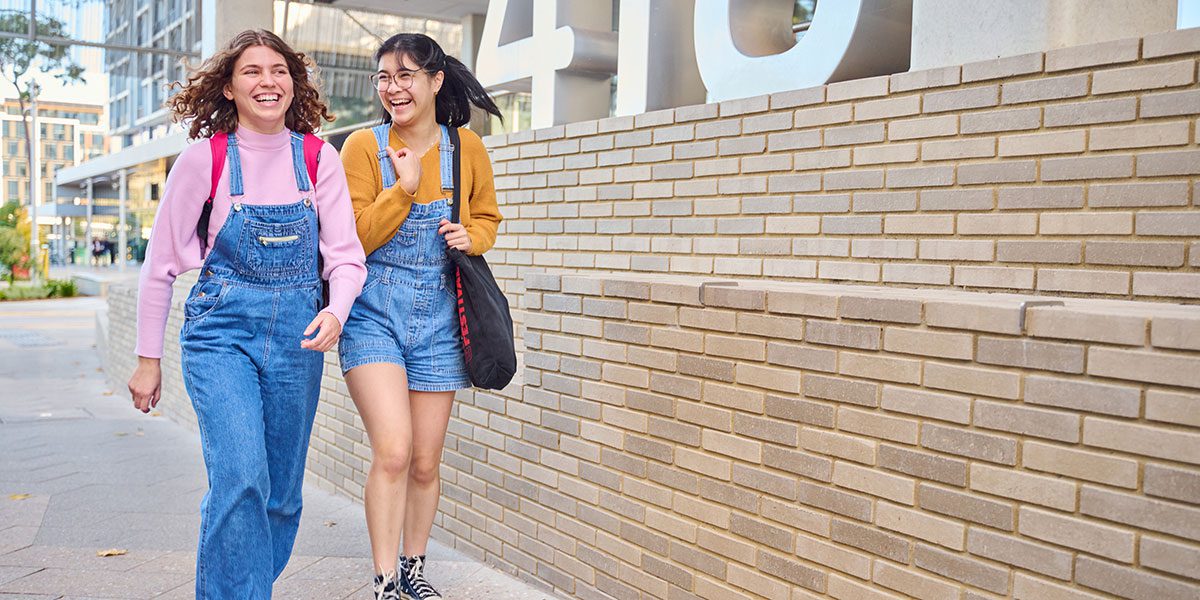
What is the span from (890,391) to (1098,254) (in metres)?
0.89

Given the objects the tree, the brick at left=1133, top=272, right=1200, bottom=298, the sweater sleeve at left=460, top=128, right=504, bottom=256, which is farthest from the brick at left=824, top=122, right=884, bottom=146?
the tree

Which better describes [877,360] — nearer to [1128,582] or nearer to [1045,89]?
[1128,582]

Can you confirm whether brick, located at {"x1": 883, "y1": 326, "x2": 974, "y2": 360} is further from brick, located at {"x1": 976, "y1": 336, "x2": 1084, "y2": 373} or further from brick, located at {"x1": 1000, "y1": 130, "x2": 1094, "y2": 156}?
brick, located at {"x1": 1000, "y1": 130, "x2": 1094, "y2": 156}

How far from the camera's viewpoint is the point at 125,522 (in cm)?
517

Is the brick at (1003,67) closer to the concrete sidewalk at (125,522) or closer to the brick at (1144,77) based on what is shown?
the brick at (1144,77)

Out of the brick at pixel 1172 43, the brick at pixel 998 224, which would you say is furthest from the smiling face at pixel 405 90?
the brick at pixel 1172 43

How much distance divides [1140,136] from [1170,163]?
0.13 metres

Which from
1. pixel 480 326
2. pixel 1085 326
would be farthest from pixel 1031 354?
pixel 480 326

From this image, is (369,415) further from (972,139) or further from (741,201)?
(972,139)

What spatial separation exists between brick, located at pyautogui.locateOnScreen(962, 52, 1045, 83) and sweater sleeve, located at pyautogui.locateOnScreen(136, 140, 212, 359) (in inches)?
92.3

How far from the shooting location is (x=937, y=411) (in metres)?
2.51

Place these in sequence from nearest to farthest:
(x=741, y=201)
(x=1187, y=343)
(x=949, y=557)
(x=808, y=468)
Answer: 1. (x=1187, y=343)
2. (x=949, y=557)
3. (x=808, y=468)
4. (x=741, y=201)

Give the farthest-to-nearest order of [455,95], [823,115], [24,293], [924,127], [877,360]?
[24,293] → [823,115] → [455,95] → [924,127] → [877,360]

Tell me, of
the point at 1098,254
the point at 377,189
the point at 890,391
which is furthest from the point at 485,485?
the point at 1098,254
